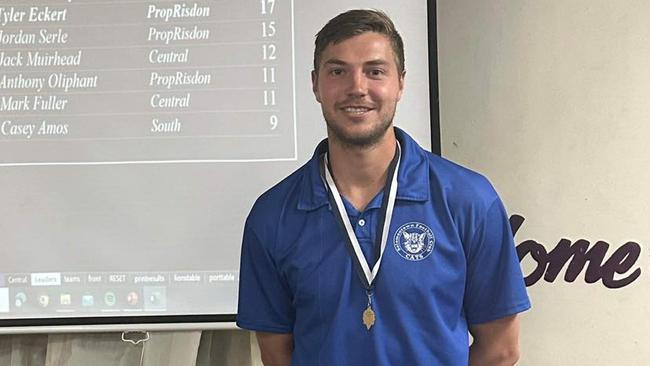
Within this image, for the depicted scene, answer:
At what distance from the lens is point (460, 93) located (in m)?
2.12

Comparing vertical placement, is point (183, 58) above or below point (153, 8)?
below

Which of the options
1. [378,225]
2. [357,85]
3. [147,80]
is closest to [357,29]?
[357,85]

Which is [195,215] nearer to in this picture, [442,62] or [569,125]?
[442,62]

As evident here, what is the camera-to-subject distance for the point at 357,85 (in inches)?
55.2

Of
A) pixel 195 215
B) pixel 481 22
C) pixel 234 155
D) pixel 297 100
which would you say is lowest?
pixel 195 215

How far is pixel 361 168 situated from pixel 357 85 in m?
0.17

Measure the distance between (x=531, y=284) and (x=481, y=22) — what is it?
2.36 feet

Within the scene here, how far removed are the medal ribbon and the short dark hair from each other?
8.5 inches

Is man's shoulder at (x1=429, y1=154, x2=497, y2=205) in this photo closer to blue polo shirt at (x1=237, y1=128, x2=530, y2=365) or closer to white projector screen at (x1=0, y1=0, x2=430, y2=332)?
blue polo shirt at (x1=237, y1=128, x2=530, y2=365)

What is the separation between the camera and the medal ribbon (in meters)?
1.43

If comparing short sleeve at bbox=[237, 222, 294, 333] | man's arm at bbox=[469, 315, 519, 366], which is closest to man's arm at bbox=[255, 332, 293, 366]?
short sleeve at bbox=[237, 222, 294, 333]

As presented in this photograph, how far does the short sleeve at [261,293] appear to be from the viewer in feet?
5.08

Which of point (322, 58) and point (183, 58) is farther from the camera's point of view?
point (183, 58)

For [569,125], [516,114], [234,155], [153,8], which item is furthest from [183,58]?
[569,125]
